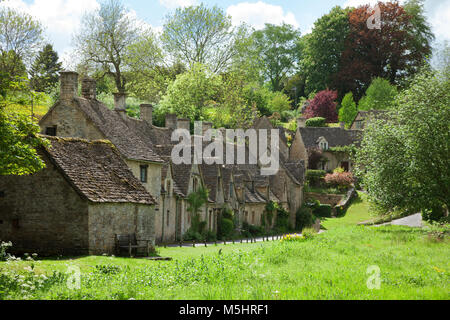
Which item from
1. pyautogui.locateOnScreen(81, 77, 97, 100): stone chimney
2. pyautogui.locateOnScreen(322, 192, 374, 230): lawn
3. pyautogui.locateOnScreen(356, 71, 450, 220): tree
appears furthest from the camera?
pyautogui.locateOnScreen(322, 192, 374, 230): lawn

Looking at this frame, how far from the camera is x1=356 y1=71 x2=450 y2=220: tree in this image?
34.0 metres

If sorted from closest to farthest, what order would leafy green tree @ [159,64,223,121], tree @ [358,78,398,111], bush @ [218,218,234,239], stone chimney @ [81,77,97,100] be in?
stone chimney @ [81,77,97,100], bush @ [218,218,234,239], leafy green tree @ [159,64,223,121], tree @ [358,78,398,111]

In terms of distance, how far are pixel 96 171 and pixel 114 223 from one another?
9.12ft

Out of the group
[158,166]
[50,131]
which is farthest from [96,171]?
[158,166]

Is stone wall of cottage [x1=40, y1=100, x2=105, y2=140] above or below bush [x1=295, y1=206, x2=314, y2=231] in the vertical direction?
above

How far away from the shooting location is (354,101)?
109438 mm

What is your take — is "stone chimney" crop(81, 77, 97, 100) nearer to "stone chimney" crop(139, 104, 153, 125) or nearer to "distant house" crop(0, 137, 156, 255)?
"stone chimney" crop(139, 104, 153, 125)

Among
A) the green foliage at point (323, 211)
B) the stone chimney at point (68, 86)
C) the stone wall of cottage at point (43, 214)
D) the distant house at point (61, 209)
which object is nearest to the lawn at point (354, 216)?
the green foliage at point (323, 211)

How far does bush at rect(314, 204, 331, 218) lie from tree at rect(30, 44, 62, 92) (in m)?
35.5

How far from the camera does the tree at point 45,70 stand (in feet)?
222

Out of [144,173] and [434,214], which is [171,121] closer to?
[144,173]

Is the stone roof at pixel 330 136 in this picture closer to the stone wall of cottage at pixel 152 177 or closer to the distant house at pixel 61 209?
the stone wall of cottage at pixel 152 177

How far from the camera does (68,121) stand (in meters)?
37.1

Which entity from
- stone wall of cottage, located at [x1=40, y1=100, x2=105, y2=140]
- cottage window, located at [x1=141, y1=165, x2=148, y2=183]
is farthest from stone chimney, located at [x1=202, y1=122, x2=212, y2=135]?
stone wall of cottage, located at [x1=40, y1=100, x2=105, y2=140]
